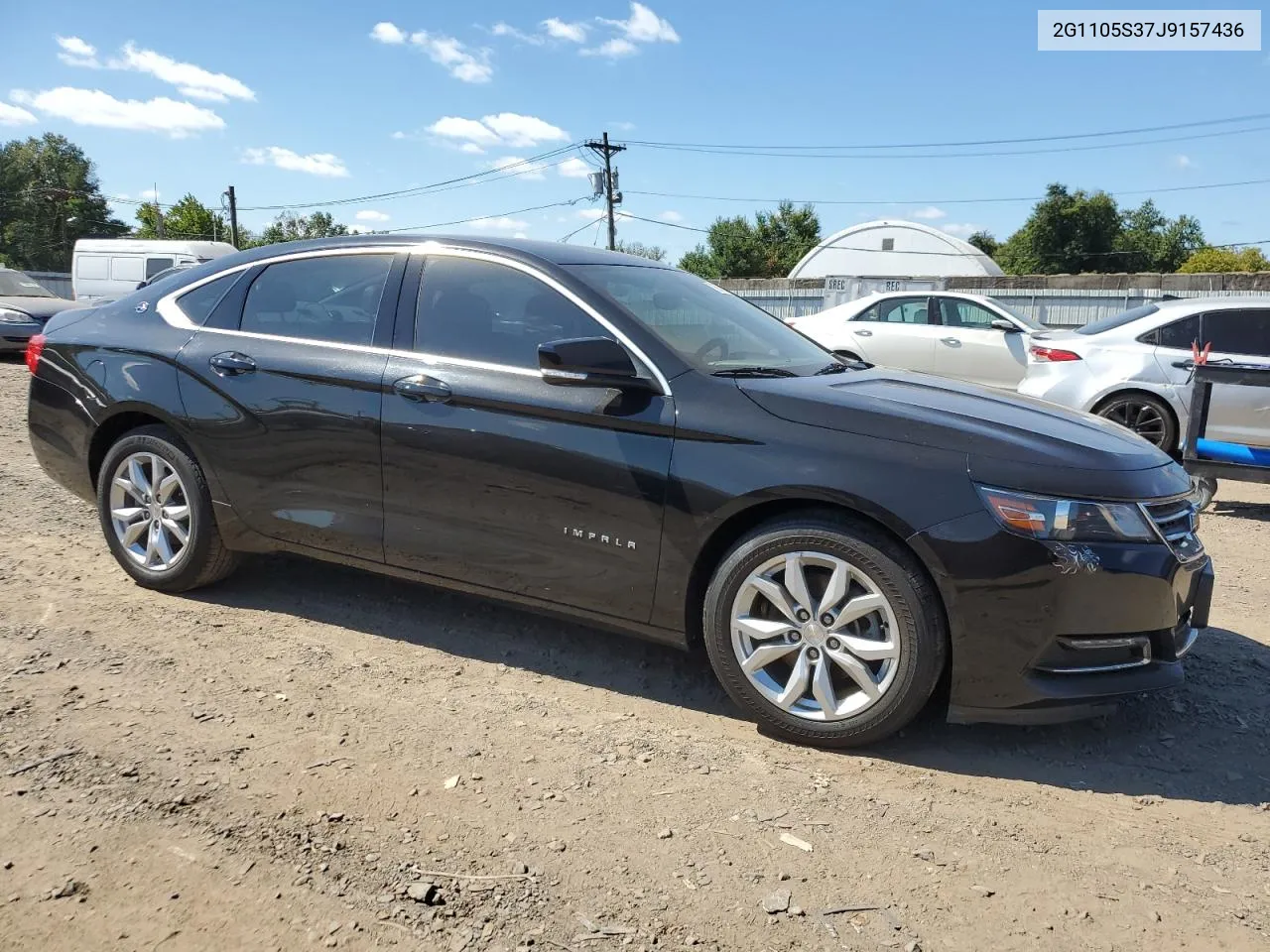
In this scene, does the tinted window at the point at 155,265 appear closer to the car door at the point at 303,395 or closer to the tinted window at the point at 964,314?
the tinted window at the point at 964,314

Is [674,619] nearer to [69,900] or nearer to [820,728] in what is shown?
[820,728]

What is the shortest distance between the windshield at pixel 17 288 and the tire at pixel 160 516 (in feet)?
46.8

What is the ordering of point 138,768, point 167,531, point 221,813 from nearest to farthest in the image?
1. point 221,813
2. point 138,768
3. point 167,531

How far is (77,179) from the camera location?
7575 cm

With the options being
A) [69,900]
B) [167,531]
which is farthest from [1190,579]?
[167,531]

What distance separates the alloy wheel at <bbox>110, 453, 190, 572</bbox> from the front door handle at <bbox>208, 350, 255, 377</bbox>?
0.51m

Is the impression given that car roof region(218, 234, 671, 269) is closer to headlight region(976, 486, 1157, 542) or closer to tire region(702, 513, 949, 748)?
tire region(702, 513, 949, 748)

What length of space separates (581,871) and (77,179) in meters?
88.2

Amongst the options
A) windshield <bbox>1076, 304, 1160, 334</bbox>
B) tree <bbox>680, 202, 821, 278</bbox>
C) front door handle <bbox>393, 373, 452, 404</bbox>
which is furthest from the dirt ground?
tree <bbox>680, 202, 821, 278</bbox>

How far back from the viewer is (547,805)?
2.83 m

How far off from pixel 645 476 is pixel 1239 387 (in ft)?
20.7

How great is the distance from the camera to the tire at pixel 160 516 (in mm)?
4387

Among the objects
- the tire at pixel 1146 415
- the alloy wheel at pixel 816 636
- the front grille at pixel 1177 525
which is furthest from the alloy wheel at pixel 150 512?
the tire at pixel 1146 415

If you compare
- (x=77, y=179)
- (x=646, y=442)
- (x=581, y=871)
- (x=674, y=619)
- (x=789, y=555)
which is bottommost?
(x=581, y=871)
